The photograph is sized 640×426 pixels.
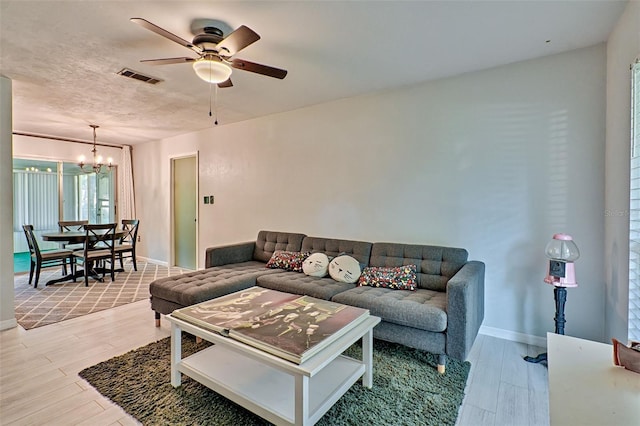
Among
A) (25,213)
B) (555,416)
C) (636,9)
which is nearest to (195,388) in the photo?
(555,416)

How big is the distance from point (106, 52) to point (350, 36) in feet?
6.72

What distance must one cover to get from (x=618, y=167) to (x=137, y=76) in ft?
13.7

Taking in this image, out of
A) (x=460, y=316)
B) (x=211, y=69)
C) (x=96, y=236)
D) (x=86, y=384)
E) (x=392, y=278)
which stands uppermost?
(x=211, y=69)

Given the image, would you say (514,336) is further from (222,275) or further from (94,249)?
(94,249)

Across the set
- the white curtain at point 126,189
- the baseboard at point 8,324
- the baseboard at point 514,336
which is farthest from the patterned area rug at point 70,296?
the baseboard at point 514,336

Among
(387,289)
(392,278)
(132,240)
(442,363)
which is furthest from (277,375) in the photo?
(132,240)

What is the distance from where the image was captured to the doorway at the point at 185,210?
568 cm

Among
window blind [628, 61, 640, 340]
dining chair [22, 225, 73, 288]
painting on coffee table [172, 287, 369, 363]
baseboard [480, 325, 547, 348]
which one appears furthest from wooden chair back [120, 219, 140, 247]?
window blind [628, 61, 640, 340]

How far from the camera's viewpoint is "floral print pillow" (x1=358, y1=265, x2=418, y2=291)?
2.86m

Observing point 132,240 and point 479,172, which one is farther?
point 132,240

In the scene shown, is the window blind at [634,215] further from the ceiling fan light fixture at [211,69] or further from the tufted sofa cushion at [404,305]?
the ceiling fan light fixture at [211,69]

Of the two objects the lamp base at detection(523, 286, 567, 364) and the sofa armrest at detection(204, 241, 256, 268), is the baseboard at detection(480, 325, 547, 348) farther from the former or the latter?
the sofa armrest at detection(204, 241, 256, 268)

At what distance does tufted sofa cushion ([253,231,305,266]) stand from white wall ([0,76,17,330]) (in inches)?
99.4

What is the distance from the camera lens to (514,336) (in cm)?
280
